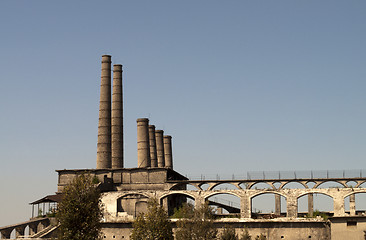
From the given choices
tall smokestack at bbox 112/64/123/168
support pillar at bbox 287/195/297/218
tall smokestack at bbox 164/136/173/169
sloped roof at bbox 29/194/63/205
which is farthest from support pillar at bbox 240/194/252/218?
tall smokestack at bbox 164/136/173/169

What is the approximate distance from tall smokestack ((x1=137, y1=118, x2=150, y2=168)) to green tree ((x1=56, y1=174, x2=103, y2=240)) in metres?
26.9

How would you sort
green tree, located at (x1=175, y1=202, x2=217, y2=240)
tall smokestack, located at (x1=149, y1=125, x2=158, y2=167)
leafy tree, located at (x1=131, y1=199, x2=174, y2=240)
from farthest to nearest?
tall smokestack, located at (x1=149, y1=125, x2=158, y2=167), green tree, located at (x1=175, y1=202, x2=217, y2=240), leafy tree, located at (x1=131, y1=199, x2=174, y2=240)

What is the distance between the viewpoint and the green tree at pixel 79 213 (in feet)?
105

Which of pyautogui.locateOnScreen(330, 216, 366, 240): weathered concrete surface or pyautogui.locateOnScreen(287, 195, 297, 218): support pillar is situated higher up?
pyautogui.locateOnScreen(287, 195, 297, 218): support pillar

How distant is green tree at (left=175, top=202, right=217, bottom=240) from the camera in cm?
3591

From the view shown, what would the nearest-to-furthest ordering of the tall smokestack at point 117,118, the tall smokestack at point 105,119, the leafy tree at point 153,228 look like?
1. the leafy tree at point 153,228
2. the tall smokestack at point 105,119
3. the tall smokestack at point 117,118

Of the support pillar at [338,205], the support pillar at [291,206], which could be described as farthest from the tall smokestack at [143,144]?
the support pillar at [338,205]

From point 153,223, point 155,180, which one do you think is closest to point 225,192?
point 155,180

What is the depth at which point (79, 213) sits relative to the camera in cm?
3206

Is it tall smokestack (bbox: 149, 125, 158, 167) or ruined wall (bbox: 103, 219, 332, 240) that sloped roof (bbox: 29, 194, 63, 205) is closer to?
ruined wall (bbox: 103, 219, 332, 240)

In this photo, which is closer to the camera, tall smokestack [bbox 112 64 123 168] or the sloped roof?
the sloped roof

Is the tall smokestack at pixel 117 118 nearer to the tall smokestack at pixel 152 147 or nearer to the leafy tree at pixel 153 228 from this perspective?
the tall smokestack at pixel 152 147

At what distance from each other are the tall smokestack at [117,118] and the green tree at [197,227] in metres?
20.1

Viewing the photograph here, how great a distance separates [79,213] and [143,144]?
28.8m
